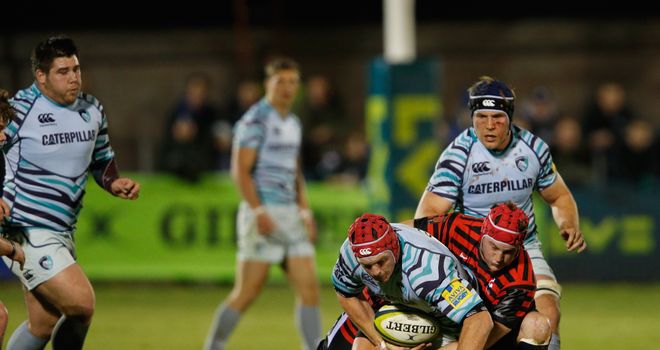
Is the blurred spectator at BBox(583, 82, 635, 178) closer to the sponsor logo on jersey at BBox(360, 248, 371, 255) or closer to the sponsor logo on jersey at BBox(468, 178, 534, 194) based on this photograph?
the sponsor logo on jersey at BBox(468, 178, 534, 194)

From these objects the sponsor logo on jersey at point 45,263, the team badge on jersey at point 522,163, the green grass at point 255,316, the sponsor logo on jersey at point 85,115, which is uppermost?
the sponsor logo on jersey at point 85,115

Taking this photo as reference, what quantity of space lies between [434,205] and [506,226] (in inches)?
33.7

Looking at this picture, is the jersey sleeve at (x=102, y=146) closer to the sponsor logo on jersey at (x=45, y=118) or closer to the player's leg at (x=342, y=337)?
the sponsor logo on jersey at (x=45, y=118)

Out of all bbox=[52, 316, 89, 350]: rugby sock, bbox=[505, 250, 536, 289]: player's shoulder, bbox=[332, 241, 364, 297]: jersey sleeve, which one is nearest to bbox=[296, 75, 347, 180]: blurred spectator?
bbox=[52, 316, 89, 350]: rugby sock

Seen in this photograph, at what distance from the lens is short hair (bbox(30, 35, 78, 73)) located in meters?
6.73

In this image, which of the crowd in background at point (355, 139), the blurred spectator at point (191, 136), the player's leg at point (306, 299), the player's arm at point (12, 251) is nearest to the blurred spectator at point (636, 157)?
the crowd in background at point (355, 139)

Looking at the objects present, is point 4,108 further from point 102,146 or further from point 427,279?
point 427,279

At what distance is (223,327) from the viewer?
864 cm

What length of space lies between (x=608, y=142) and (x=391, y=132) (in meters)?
3.01

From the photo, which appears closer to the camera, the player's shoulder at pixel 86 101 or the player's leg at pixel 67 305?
the player's leg at pixel 67 305

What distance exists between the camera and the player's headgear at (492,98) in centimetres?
679

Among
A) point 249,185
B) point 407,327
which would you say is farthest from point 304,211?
point 407,327

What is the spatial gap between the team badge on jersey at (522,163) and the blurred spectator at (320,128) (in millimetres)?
7534

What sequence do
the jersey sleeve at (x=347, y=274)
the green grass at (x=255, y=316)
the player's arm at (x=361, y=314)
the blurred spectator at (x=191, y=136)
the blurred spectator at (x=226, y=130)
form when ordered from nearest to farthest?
1. the jersey sleeve at (x=347, y=274)
2. the player's arm at (x=361, y=314)
3. the green grass at (x=255, y=316)
4. the blurred spectator at (x=191, y=136)
5. the blurred spectator at (x=226, y=130)
